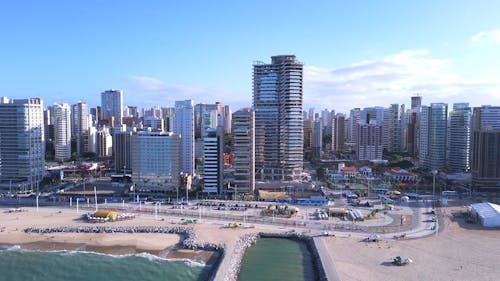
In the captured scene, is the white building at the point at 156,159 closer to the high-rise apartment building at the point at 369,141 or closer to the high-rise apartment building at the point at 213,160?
the high-rise apartment building at the point at 213,160

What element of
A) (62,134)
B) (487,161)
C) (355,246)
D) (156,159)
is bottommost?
(355,246)

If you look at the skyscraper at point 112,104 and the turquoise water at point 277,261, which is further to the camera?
the skyscraper at point 112,104

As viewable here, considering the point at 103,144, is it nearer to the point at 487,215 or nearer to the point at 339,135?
the point at 339,135

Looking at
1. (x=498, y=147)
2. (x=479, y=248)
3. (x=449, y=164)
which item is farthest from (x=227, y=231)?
(x=449, y=164)

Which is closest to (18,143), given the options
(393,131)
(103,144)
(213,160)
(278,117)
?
(213,160)

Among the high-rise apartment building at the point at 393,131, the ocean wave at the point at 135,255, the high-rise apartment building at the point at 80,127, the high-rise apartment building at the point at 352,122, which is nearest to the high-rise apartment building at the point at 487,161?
the high-rise apartment building at the point at 393,131

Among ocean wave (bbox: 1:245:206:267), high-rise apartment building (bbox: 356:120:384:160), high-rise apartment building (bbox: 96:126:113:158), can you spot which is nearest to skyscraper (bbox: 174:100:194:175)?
ocean wave (bbox: 1:245:206:267)

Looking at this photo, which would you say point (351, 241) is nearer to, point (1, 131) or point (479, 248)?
point (479, 248)
